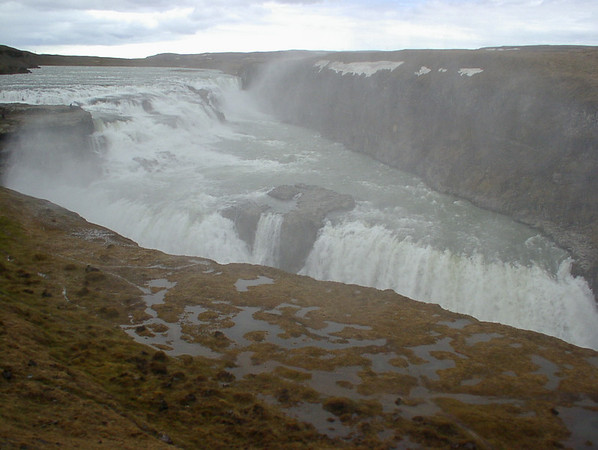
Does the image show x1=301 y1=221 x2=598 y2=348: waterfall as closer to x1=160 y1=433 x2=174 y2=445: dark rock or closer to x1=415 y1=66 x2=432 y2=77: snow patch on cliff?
x1=160 y1=433 x2=174 y2=445: dark rock

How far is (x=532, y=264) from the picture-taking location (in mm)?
18703

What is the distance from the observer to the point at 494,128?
26234 mm

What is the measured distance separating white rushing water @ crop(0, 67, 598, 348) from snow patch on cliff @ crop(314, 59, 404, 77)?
6.37m

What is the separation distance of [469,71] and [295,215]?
15173mm

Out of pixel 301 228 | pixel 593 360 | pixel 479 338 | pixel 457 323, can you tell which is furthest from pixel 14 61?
pixel 593 360

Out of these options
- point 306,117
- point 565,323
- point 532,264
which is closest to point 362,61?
point 306,117

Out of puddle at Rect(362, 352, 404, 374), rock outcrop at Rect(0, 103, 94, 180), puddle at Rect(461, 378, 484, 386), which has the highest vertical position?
rock outcrop at Rect(0, 103, 94, 180)

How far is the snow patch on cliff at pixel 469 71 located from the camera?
29016 millimetres

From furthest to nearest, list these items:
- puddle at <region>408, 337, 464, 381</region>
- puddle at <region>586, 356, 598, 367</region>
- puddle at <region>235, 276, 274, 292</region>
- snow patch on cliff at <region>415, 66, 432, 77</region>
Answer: snow patch on cliff at <region>415, 66, 432, 77</region> → puddle at <region>235, 276, 274, 292</region> → puddle at <region>586, 356, 598, 367</region> → puddle at <region>408, 337, 464, 381</region>

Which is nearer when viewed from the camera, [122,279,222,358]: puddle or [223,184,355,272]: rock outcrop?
[122,279,222,358]: puddle

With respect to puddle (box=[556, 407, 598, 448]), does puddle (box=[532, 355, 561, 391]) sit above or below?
below

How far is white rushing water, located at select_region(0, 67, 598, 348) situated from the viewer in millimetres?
18094

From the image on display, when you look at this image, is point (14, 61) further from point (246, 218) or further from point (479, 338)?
point (479, 338)

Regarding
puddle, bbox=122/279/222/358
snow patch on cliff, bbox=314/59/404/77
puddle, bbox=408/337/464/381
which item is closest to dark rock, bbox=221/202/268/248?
puddle, bbox=122/279/222/358
